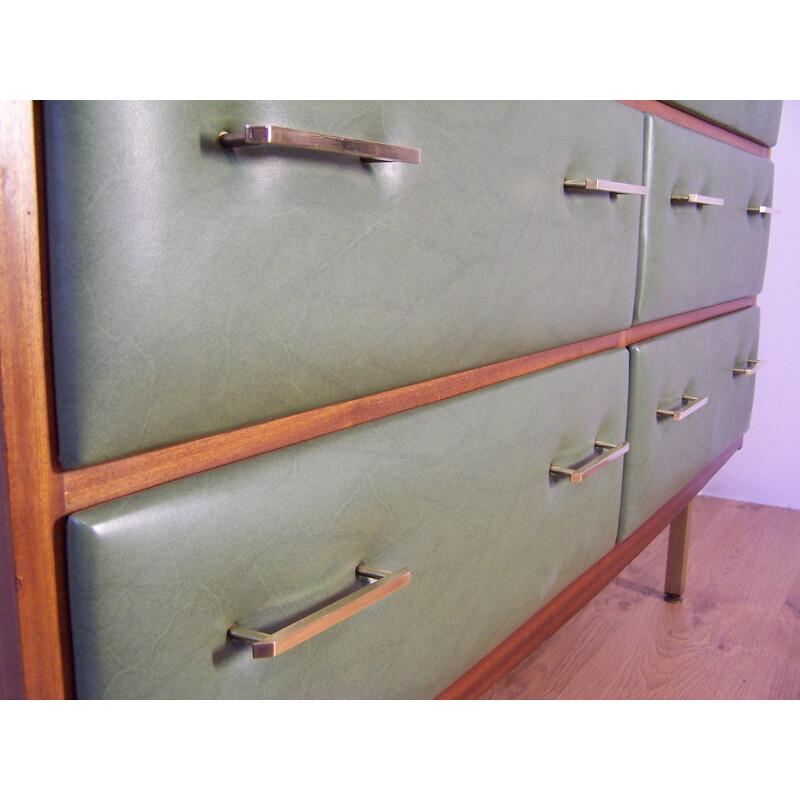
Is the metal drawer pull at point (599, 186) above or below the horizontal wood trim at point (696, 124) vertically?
below

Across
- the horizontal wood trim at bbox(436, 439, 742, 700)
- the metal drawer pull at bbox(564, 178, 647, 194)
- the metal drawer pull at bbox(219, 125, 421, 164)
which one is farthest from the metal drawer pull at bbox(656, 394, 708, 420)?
the metal drawer pull at bbox(219, 125, 421, 164)

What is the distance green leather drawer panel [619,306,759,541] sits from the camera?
2.15 feet

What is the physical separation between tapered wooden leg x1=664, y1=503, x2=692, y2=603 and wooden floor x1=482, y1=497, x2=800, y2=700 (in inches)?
0.7

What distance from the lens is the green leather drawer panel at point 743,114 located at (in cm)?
71

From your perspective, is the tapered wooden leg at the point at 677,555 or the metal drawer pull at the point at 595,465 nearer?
the metal drawer pull at the point at 595,465

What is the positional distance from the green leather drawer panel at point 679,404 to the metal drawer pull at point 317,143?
36 cm

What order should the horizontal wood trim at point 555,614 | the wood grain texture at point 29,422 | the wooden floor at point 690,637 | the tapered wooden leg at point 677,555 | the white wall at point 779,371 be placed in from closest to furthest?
the wood grain texture at point 29,422
the horizontal wood trim at point 555,614
the wooden floor at point 690,637
the tapered wooden leg at point 677,555
the white wall at point 779,371

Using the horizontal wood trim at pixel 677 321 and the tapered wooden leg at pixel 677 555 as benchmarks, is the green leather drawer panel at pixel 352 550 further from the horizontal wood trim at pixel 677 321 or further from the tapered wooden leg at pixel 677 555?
the tapered wooden leg at pixel 677 555

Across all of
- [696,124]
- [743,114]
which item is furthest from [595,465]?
[743,114]

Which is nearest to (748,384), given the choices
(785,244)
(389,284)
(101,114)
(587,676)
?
(587,676)

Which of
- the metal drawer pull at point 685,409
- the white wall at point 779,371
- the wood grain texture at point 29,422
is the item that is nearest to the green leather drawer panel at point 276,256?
the wood grain texture at point 29,422

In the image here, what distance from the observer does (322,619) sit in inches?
12.0

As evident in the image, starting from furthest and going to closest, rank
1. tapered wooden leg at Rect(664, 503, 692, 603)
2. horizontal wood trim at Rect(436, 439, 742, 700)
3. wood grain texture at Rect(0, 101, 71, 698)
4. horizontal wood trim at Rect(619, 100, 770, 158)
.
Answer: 1. tapered wooden leg at Rect(664, 503, 692, 603)
2. horizontal wood trim at Rect(619, 100, 770, 158)
3. horizontal wood trim at Rect(436, 439, 742, 700)
4. wood grain texture at Rect(0, 101, 71, 698)

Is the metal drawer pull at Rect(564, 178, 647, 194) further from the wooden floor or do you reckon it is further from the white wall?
the white wall
